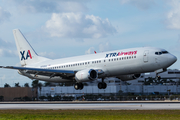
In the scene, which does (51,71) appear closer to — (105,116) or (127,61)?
(127,61)

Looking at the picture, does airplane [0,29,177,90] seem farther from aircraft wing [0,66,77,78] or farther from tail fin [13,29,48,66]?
tail fin [13,29,48,66]

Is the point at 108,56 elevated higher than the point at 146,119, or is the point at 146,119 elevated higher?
the point at 108,56

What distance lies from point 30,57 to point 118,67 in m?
26.9

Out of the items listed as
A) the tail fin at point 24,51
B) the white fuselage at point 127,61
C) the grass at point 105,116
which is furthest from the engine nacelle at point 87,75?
the grass at point 105,116

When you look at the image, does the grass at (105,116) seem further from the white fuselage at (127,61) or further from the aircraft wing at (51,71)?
the aircraft wing at (51,71)

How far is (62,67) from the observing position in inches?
2406

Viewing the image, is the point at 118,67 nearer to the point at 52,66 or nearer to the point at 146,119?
the point at 52,66

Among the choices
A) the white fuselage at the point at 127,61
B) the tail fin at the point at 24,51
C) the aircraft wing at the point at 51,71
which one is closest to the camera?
the white fuselage at the point at 127,61

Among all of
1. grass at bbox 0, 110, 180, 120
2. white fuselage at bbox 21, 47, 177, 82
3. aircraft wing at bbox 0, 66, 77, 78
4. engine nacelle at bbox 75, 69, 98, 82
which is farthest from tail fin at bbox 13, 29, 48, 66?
grass at bbox 0, 110, 180, 120

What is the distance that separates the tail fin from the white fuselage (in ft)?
46.9

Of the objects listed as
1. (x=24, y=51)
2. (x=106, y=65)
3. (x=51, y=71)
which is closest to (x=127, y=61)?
(x=106, y=65)

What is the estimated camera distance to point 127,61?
162 feet

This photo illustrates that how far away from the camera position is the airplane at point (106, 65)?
156 feet

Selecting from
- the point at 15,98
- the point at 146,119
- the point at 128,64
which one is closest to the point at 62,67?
the point at 128,64
